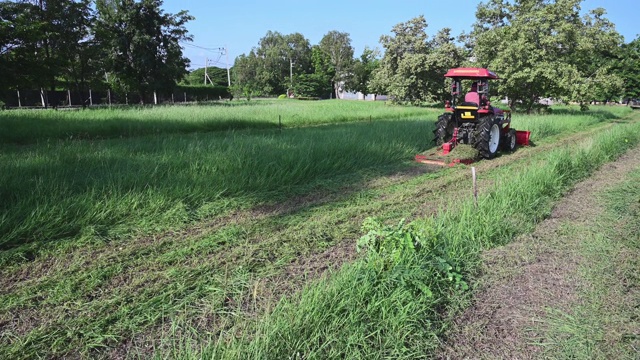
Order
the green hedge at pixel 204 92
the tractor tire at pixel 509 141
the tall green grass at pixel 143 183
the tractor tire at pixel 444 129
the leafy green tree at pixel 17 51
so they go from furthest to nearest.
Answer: the green hedge at pixel 204 92, the leafy green tree at pixel 17 51, the tractor tire at pixel 509 141, the tractor tire at pixel 444 129, the tall green grass at pixel 143 183

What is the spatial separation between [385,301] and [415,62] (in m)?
32.2

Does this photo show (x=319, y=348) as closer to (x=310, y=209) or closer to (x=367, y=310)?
(x=367, y=310)

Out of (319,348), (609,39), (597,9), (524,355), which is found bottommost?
(524,355)

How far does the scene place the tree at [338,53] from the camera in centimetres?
6650

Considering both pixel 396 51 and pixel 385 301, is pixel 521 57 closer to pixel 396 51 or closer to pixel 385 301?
pixel 396 51

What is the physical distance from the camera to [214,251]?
4.35 m

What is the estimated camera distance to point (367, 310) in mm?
2945

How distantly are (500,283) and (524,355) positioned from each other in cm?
94

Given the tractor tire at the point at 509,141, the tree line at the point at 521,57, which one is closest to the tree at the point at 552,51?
the tree line at the point at 521,57

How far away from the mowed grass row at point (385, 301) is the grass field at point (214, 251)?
15 mm

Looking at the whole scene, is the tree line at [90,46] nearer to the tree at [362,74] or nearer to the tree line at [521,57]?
the tree line at [521,57]

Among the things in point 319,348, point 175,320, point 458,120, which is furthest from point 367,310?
point 458,120

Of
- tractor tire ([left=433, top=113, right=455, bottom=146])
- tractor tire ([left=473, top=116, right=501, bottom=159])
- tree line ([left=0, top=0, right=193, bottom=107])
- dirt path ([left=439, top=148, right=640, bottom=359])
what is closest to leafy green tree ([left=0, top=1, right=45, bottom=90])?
tree line ([left=0, top=0, right=193, bottom=107])

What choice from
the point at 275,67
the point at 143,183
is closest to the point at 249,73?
the point at 275,67
